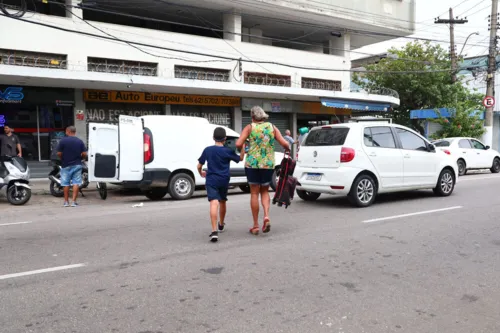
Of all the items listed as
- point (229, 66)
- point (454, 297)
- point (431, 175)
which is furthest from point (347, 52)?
point (454, 297)

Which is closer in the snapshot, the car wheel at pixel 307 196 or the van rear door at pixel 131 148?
the car wheel at pixel 307 196

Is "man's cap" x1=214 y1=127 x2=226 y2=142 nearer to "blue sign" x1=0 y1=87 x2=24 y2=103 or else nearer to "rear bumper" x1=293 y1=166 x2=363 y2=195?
"rear bumper" x1=293 y1=166 x2=363 y2=195

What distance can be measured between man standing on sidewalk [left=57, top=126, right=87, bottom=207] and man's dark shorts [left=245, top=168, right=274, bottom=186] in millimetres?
5447

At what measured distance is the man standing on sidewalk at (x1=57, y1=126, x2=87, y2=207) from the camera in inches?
384

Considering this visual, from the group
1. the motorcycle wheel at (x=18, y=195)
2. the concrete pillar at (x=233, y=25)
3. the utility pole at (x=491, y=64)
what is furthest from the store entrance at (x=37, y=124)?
Result: the utility pole at (x=491, y=64)

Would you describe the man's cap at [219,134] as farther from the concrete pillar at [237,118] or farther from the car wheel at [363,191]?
the concrete pillar at [237,118]

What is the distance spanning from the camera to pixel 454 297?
380 cm

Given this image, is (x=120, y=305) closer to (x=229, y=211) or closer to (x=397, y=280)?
(x=397, y=280)

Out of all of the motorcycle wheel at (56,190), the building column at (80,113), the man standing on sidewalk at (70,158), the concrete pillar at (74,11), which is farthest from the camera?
the building column at (80,113)

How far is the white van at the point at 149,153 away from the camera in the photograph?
33.0 ft

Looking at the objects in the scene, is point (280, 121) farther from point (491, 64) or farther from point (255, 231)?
point (255, 231)

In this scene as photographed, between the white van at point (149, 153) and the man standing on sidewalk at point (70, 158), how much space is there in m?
0.38

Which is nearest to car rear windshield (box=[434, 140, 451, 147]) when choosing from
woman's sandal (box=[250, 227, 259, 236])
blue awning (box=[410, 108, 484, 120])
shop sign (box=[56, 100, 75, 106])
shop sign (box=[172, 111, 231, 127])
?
blue awning (box=[410, 108, 484, 120])

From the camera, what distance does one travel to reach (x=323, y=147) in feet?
A: 28.2
